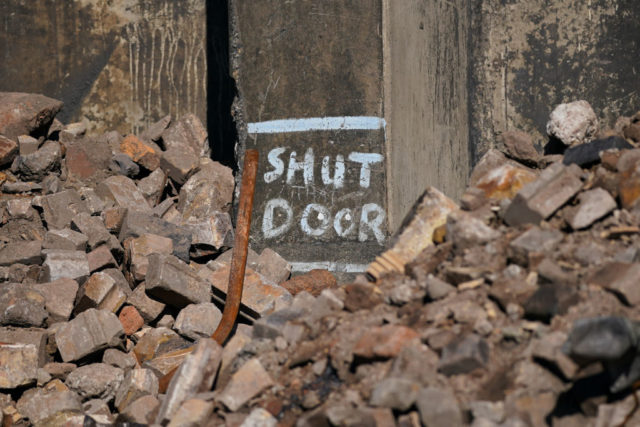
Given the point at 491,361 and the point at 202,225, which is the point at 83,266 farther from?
the point at 491,361

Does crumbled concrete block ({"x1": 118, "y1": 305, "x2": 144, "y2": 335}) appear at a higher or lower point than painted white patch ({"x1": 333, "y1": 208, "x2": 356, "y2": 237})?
lower

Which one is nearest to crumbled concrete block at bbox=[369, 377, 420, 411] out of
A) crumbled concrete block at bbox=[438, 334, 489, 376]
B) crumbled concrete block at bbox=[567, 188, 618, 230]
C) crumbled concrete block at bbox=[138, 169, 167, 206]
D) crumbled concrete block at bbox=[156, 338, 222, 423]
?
crumbled concrete block at bbox=[438, 334, 489, 376]

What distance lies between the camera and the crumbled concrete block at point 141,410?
320cm

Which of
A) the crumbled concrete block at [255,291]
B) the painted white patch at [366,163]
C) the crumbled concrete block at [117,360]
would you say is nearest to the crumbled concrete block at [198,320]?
the crumbled concrete block at [255,291]

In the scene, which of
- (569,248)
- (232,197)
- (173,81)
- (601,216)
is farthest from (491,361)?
(173,81)

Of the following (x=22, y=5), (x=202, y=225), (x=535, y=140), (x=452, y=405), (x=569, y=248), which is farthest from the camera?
(x=22, y=5)

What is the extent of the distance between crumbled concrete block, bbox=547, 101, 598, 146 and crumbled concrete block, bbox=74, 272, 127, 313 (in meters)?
2.67

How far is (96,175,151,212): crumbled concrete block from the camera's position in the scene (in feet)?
16.8

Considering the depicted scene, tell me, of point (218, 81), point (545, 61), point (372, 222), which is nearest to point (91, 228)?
point (372, 222)

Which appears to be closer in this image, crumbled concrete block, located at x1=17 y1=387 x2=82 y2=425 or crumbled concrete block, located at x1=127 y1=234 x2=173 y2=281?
crumbled concrete block, located at x1=17 y1=387 x2=82 y2=425

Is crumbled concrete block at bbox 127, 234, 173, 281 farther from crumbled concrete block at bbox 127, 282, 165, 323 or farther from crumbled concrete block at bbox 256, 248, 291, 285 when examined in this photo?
crumbled concrete block at bbox 256, 248, 291, 285

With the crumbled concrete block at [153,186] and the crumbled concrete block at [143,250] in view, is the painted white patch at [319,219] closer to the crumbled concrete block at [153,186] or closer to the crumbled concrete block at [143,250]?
the crumbled concrete block at [143,250]

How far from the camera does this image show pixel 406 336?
253cm

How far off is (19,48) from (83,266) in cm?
294
